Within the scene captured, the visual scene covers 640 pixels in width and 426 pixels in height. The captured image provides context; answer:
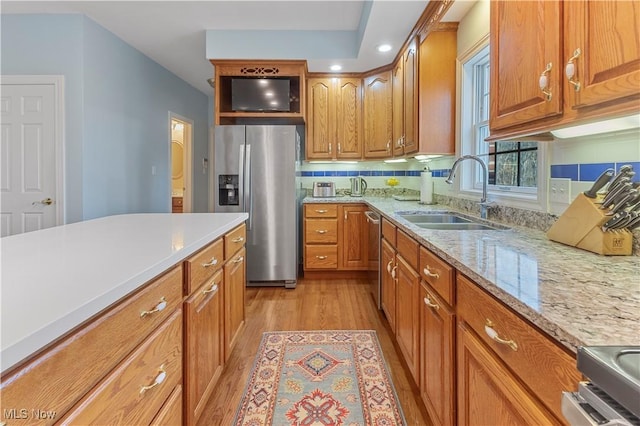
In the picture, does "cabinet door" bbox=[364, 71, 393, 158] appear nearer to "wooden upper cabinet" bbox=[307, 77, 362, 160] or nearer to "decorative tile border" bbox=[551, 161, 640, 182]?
"wooden upper cabinet" bbox=[307, 77, 362, 160]

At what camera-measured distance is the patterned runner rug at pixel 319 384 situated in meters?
1.55

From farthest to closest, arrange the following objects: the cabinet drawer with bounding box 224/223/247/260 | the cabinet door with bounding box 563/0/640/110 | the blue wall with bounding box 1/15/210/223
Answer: the blue wall with bounding box 1/15/210/223 → the cabinet drawer with bounding box 224/223/247/260 → the cabinet door with bounding box 563/0/640/110

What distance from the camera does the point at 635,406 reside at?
0.41m

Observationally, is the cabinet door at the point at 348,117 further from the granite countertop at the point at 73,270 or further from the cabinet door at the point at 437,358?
the cabinet door at the point at 437,358

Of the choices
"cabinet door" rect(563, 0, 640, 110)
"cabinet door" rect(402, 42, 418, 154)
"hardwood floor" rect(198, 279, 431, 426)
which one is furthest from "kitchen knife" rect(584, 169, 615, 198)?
"cabinet door" rect(402, 42, 418, 154)

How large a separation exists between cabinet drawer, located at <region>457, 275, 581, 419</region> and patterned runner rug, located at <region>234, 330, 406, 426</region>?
924mm

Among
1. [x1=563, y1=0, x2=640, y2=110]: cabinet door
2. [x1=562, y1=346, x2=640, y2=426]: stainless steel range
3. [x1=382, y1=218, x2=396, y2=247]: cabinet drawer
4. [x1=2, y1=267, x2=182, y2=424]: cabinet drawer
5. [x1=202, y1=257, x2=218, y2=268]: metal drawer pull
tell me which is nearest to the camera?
[x1=562, y1=346, x2=640, y2=426]: stainless steel range

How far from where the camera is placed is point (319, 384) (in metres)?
1.80

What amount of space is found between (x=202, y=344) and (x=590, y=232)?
153 cm

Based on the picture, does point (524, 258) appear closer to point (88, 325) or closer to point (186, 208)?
point (88, 325)

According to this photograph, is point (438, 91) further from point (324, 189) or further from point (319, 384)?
point (319, 384)

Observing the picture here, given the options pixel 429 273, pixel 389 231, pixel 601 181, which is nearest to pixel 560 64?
pixel 601 181

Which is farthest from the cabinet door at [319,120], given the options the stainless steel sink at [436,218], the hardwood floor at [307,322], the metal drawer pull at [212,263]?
the metal drawer pull at [212,263]

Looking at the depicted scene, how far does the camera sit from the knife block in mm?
1078
